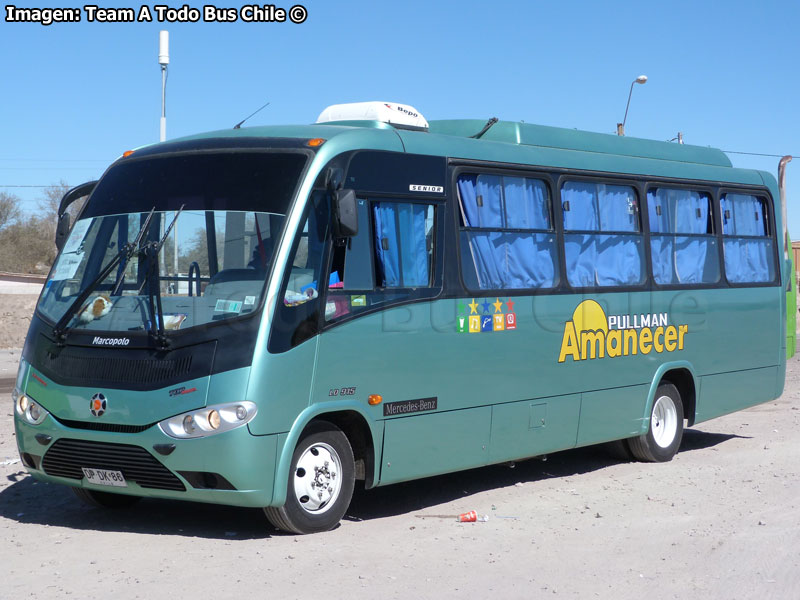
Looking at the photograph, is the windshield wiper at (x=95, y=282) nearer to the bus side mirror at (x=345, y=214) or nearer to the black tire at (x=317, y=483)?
the bus side mirror at (x=345, y=214)

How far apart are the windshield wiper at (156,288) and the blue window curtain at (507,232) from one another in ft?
8.42

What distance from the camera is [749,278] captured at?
13430mm

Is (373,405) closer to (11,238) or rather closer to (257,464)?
(257,464)

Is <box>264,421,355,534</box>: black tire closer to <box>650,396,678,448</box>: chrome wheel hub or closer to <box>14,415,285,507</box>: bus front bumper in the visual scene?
<box>14,415,285,507</box>: bus front bumper

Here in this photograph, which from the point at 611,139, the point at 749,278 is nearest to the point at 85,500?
the point at 611,139

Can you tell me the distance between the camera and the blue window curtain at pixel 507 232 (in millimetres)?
9672

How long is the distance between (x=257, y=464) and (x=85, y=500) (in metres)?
2.08

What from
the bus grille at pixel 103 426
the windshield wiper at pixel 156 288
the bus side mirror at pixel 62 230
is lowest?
the bus grille at pixel 103 426

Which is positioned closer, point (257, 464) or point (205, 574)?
point (205, 574)

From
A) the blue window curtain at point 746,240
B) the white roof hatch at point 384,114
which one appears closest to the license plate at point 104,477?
the white roof hatch at point 384,114

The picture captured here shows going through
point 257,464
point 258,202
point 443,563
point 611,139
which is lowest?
point 443,563

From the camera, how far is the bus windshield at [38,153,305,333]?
7.95 meters

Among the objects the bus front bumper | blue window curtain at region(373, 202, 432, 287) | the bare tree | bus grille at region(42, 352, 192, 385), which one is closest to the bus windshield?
bus grille at region(42, 352, 192, 385)

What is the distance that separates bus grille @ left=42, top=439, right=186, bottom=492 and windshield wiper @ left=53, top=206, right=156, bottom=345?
31.0 inches
